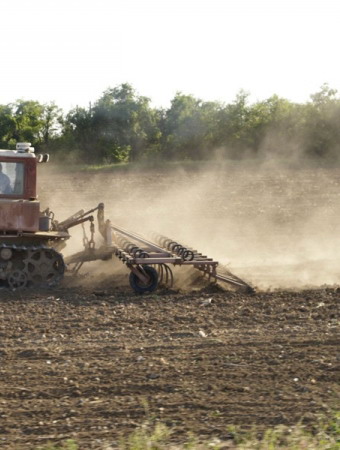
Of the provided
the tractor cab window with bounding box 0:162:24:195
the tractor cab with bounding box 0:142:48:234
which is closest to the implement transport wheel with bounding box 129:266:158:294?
the tractor cab with bounding box 0:142:48:234

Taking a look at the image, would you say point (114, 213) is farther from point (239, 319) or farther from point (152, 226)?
point (239, 319)

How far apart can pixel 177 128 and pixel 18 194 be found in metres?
31.4

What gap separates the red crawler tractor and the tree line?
20850 millimetres

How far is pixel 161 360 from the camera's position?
9.40m

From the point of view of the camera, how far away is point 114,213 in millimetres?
26766

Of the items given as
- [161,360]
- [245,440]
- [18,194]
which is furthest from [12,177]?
[245,440]

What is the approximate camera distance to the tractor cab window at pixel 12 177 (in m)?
14.7

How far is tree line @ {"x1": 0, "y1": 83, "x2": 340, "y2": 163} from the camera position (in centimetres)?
3719

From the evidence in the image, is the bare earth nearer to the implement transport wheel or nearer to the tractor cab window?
the implement transport wheel

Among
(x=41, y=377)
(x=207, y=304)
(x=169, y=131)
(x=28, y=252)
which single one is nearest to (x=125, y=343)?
(x=41, y=377)

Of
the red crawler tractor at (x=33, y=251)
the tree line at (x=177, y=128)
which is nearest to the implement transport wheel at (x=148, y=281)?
the red crawler tractor at (x=33, y=251)

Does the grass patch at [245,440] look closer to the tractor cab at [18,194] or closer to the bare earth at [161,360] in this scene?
the bare earth at [161,360]

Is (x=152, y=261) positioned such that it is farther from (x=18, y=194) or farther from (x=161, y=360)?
(x=161, y=360)

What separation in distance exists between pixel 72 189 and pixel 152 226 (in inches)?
250
